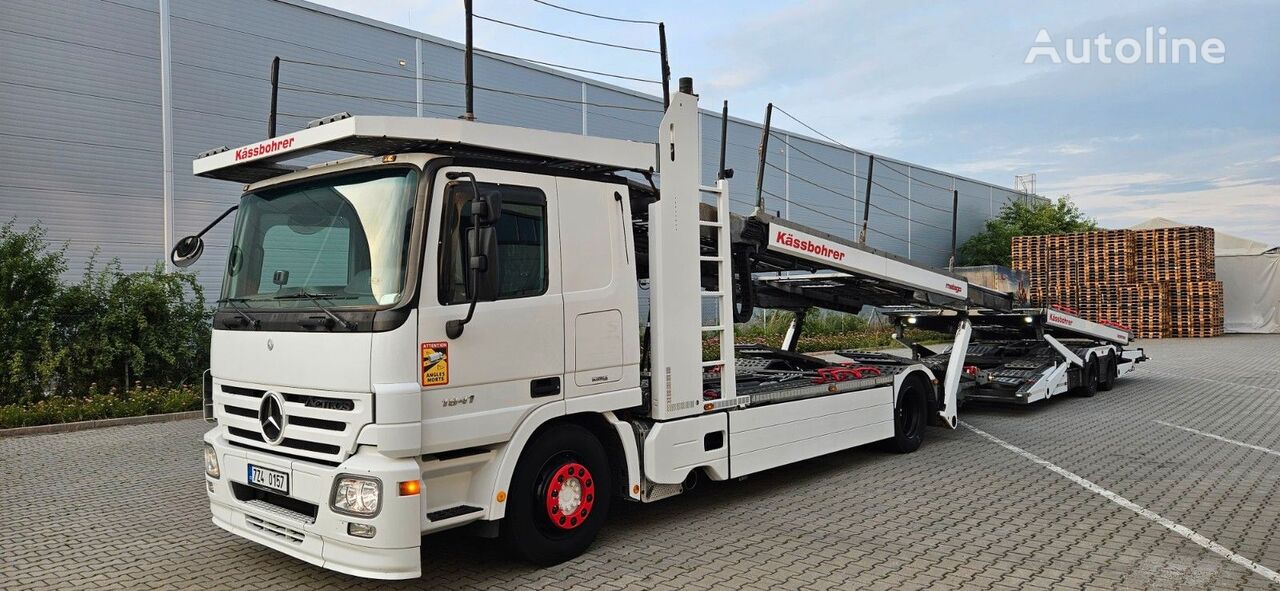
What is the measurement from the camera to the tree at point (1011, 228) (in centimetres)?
3925

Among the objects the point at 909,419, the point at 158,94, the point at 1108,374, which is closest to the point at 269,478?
the point at 909,419

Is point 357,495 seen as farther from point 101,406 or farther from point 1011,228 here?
point 1011,228

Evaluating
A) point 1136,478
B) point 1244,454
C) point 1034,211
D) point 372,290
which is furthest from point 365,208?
point 1034,211

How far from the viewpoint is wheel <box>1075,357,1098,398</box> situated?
12684 millimetres

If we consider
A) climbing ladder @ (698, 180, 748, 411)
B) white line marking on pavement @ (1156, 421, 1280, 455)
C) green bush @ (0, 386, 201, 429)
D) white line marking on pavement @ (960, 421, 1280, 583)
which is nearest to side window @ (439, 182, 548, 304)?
climbing ladder @ (698, 180, 748, 411)

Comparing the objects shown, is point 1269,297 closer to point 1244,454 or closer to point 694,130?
point 1244,454

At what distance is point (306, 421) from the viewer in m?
4.50

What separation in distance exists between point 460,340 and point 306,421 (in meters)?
0.95

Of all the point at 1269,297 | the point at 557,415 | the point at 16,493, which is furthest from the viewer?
the point at 1269,297

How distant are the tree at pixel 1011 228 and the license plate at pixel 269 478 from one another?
38585 mm

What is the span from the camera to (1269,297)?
31359 millimetres

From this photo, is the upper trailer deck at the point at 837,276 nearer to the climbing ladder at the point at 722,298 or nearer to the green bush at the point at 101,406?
the climbing ladder at the point at 722,298

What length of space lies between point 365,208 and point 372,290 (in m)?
Answer: 0.53

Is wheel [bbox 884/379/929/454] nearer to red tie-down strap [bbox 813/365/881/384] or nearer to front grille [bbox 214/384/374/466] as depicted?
red tie-down strap [bbox 813/365/881/384]
